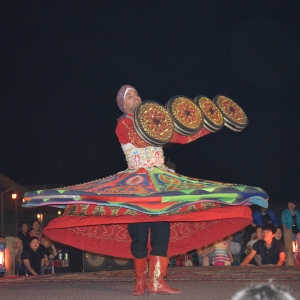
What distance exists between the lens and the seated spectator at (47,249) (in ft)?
24.0

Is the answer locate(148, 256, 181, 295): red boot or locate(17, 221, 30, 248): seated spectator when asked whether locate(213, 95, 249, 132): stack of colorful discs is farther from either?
locate(17, 221, 30, 248): seated spectator

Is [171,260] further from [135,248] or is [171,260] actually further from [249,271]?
[135,248]

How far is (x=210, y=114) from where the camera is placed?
4496mm

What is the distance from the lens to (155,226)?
3.87 m

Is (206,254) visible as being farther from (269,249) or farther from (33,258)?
(33,258)

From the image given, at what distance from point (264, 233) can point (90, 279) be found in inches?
77.4

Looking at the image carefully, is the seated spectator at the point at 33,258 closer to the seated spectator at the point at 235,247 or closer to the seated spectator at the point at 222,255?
the seated spectator at the point at 222,255

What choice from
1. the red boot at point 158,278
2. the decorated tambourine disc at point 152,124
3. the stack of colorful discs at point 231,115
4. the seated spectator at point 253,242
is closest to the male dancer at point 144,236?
the red boot at point 158,278

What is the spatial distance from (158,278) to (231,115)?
149 cm

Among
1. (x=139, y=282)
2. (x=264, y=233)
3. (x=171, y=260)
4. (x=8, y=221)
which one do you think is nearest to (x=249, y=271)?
(x=264, y=233)

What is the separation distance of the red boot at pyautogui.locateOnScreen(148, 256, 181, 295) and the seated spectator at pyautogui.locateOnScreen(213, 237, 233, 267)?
3012mm

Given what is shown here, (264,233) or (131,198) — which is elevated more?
(131,198)

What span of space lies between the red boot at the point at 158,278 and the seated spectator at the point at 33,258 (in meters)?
3.32

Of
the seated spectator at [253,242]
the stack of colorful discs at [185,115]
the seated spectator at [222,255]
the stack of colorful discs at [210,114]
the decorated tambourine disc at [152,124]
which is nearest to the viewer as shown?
the decorated tambourine disc at [152,124]
